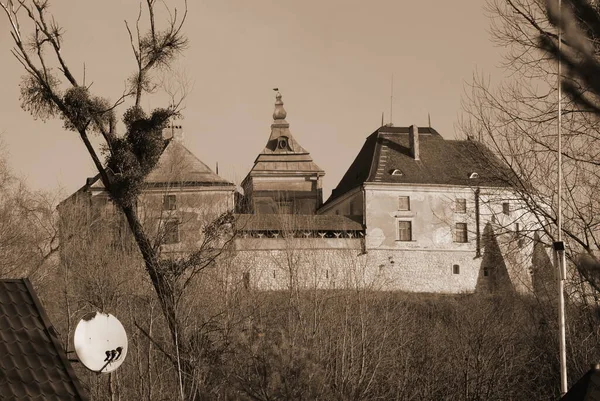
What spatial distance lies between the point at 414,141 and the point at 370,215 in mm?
8161

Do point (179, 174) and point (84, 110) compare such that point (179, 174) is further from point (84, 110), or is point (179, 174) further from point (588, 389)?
point (588, 389)

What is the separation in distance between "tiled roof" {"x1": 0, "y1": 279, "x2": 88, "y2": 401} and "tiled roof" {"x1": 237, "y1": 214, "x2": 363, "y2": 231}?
2100 inches

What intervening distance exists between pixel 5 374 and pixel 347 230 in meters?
60.6

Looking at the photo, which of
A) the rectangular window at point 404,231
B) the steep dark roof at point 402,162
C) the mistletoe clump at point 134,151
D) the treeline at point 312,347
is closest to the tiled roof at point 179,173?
the steep dark roof at point 402,162

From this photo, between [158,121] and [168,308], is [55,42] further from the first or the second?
[168,308]

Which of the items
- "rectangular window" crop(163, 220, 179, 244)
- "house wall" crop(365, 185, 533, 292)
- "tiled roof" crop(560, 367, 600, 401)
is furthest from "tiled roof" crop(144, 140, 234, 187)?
"tiled roof" crop(560, 367, 600, 401)

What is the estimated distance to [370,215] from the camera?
232 feet

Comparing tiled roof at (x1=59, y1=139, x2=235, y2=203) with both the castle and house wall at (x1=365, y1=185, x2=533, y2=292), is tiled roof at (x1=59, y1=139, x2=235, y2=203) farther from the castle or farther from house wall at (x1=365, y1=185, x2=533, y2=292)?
house wall at (x1=365, y1=185, x2=533, y2=292)

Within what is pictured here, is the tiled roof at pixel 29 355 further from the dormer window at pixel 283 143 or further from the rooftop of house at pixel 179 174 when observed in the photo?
the dormer window at pixel 283 143

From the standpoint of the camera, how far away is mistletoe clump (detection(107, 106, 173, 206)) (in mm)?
19562

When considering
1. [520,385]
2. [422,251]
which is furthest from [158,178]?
[520,385]

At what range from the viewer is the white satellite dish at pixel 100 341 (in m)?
10.6

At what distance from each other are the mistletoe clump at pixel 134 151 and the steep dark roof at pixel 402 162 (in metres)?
51.4

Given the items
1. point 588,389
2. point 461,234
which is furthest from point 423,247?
point 588,389
